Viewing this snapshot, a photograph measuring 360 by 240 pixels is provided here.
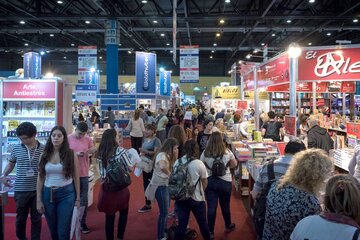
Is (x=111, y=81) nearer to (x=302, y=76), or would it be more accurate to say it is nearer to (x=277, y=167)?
(x=302, y=76)

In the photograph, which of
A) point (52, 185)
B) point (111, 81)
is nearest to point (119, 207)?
point (52, 185)

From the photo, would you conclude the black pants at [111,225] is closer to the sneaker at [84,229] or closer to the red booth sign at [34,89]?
the sneaker at [84,229]

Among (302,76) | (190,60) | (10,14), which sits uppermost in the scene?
(10,14)

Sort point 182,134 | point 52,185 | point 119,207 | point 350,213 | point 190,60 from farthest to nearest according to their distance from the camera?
1. point 190,60
2. point 182,134
3. point 119,207
4. point 52,185
5. point 350,213

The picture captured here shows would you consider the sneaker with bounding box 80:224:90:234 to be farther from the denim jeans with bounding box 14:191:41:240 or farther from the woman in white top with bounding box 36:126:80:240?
the woman in white top with bounding box 36:126:80:240

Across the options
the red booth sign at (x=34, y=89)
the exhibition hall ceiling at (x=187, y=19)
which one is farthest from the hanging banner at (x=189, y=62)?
the red booth sign at (x=34, y=89)

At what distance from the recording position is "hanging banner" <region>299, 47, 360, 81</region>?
5.71 m

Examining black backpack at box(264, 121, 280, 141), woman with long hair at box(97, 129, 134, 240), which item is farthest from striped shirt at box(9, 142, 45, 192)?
black backpack at box(264, 121, 280, 141)

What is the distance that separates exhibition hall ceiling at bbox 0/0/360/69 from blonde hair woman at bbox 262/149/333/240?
38.9 feet

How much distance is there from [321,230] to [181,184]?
6.91 feet

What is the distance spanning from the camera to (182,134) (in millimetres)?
5344

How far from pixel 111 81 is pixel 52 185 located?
1330 centimetres

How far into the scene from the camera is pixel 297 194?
7.77 ft

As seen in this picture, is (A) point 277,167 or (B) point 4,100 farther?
(B) point 4,100
